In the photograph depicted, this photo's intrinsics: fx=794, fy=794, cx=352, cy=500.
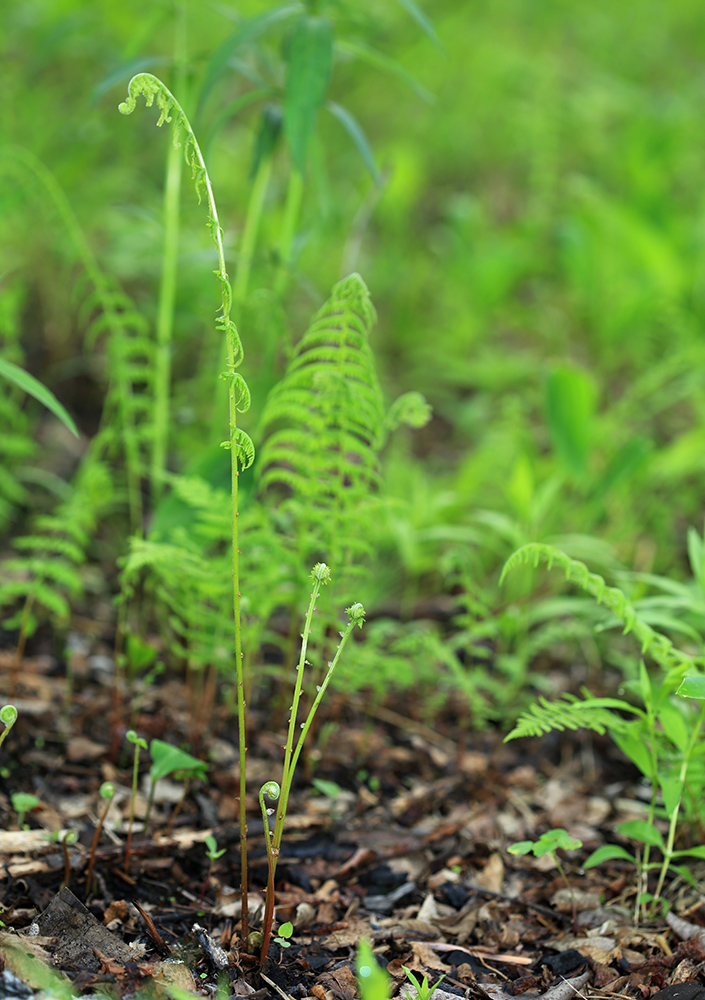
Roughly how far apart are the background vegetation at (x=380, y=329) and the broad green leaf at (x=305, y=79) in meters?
0.10

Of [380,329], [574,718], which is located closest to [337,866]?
[574,718]

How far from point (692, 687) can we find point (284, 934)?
2.33ft

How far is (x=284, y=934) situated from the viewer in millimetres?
1209

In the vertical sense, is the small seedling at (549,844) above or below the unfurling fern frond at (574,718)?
below

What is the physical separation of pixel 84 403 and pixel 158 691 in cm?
131

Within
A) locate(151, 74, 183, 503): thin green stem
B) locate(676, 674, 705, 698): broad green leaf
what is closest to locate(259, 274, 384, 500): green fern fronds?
locate(151, 74, 183, 503): thin green stem

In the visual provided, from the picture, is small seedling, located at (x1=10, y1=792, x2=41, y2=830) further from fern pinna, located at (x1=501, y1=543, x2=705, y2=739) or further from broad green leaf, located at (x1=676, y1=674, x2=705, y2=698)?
broad green leaf, located at (x1=676, y1=674, x2=705, y2=698)

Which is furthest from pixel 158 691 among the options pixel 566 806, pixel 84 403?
pixel 84 403

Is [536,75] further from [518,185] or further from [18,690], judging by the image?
[18,690]

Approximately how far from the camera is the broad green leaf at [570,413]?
217 cm

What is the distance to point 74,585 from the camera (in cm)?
168

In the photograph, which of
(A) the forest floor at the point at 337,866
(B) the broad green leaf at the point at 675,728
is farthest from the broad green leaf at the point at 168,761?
(B) the broad green leaf at the point at 675,728

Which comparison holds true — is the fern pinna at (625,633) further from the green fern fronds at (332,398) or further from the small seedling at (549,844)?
the green fern fronds at (332,398)

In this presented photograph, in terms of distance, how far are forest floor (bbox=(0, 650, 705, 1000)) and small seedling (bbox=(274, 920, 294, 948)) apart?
1cm
